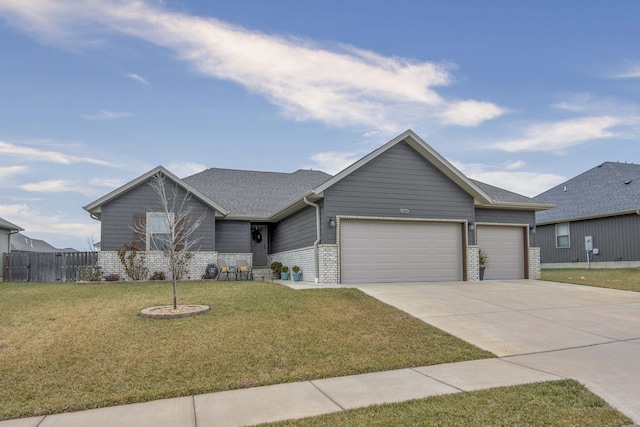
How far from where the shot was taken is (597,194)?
25375 mm

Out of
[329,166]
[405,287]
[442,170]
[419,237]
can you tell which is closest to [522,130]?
[442,170]

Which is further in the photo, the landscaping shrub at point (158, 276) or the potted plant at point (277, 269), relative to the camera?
the potted plant at point (277, 269)

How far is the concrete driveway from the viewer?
6.14 meters

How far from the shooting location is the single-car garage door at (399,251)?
15.3 meters

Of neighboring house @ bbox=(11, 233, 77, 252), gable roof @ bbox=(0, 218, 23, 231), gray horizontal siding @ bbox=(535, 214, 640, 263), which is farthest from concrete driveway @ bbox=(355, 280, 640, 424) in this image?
neighboring house @ bbox=(11, 233, 77, 252)


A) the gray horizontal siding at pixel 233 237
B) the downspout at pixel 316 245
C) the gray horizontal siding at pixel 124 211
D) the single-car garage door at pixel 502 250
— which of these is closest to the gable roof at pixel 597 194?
the single-car garage door at pixel 502 250

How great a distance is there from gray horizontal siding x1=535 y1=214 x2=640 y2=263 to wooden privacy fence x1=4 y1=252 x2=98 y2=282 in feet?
80.5

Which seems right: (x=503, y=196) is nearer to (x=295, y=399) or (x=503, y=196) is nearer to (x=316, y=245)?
(x=316, y=245)

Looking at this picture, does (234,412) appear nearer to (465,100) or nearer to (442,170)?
(442,170)

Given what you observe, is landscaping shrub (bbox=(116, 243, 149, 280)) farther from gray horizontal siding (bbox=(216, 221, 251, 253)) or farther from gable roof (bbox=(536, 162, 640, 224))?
gable roof (bbox=(536, 162, 640, 224))

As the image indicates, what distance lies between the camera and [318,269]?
49.1 feet

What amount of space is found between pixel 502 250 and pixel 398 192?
225 inches

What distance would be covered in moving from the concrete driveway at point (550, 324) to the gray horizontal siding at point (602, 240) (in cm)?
976

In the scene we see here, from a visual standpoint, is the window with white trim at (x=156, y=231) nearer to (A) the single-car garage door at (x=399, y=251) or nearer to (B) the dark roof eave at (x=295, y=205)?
(B) the dark roof eave at (x=295, y=205)
